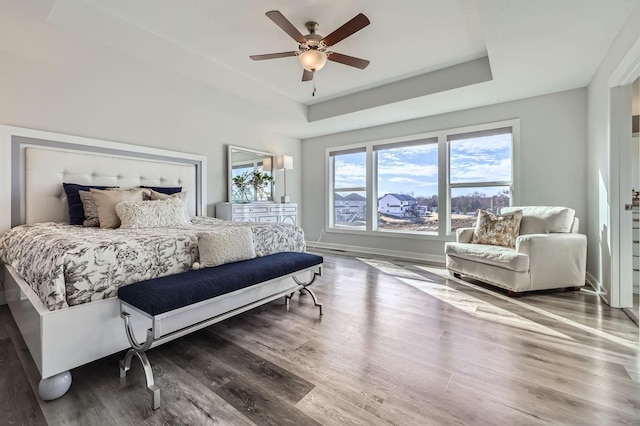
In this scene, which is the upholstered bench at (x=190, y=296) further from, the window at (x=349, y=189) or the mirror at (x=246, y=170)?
the window at (x=349, y=189)

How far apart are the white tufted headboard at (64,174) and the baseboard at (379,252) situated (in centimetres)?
319

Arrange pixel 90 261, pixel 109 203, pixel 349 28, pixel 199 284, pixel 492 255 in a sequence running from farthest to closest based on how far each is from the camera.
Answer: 1. pixel 492 255
2. pixel 109 203
3. pixel 349 28
4. pixel 199 284
5. pixel 90 261

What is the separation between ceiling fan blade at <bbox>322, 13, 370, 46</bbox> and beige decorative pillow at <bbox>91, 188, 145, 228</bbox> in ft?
7.83

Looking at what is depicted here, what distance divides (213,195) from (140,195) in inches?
59.5

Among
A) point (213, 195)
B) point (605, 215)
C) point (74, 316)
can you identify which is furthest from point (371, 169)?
point (74, 316)

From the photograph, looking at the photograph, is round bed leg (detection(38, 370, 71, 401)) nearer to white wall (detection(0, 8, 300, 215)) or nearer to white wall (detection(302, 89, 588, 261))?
white wall (detection(0, 8, 300, 215))

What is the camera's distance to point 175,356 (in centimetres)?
184

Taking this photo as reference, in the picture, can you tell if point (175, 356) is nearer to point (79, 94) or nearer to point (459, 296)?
point (459, 296)

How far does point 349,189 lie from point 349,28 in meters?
3.57

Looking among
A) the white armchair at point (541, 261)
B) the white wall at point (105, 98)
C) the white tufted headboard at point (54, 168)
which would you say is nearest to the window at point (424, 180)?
the white armchair at point (541, 261)

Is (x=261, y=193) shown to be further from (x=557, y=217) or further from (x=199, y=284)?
(x=557, y=217)

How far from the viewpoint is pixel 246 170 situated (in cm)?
488

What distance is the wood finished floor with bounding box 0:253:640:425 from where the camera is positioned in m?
1.33

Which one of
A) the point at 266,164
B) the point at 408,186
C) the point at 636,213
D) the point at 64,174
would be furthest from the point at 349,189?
the point at 64,174
